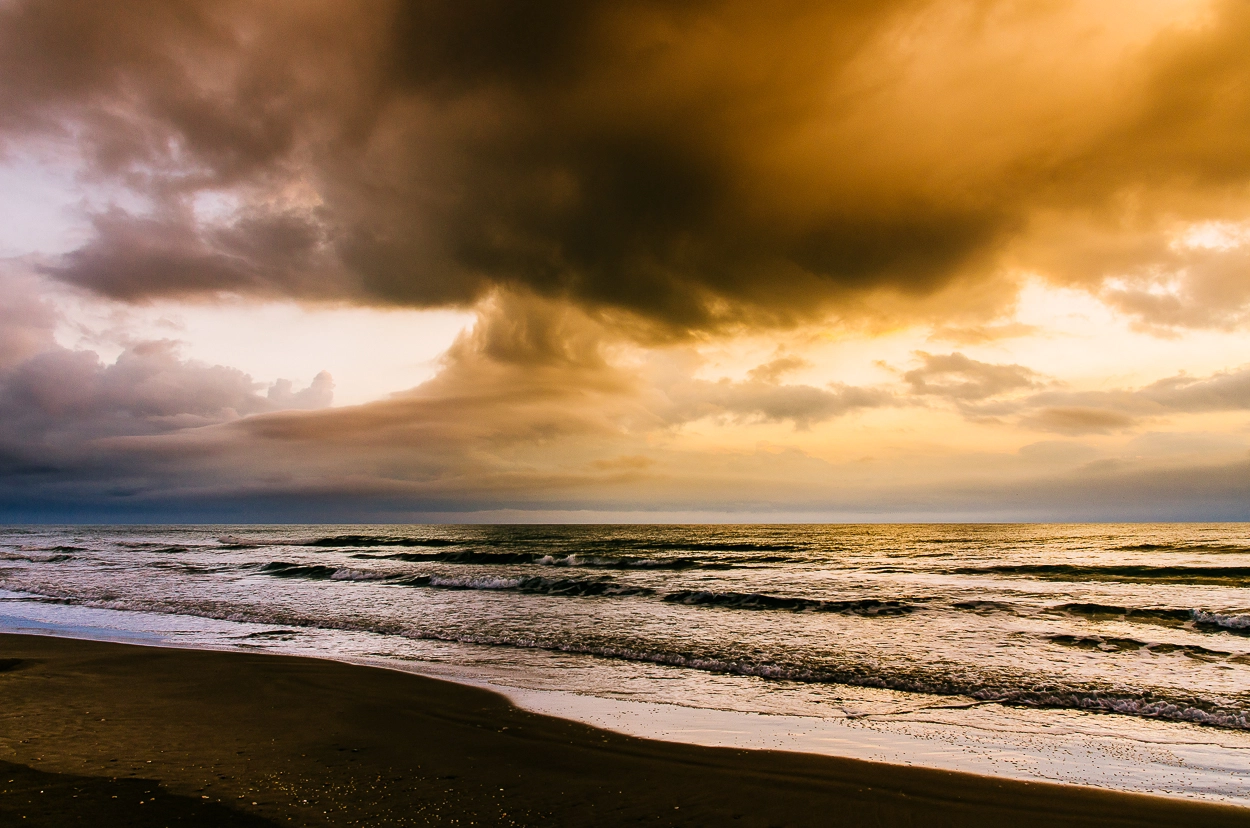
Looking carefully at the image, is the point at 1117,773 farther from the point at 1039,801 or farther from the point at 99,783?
the point at 99,783

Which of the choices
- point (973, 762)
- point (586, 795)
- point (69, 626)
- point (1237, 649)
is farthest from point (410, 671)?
point (1237, 649)

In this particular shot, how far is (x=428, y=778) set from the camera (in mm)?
6277

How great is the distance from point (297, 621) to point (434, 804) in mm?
15491

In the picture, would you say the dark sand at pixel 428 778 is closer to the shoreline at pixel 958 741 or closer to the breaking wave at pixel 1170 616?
the shoreline at pixel 958 741

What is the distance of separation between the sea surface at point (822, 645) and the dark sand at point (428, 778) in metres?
0.80

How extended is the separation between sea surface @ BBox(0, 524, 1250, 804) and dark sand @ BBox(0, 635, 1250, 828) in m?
0.80

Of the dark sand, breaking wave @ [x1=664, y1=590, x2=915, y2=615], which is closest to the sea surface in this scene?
breaking wave @ [x1=664, y1=590, x2=915, y2=615]

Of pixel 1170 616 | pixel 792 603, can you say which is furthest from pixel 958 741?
pixel 1170 616

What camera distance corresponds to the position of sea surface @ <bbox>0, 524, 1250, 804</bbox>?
808 cm

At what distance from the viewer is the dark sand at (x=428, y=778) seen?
542cm

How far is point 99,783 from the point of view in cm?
579

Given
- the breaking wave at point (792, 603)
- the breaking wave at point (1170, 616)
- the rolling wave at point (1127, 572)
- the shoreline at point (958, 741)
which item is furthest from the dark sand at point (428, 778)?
the rolling wave at point (1127, 572)

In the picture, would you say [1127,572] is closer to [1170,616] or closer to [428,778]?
[1170,616]

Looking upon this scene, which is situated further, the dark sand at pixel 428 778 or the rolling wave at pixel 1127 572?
the rolling wave at pixel 1127 572
